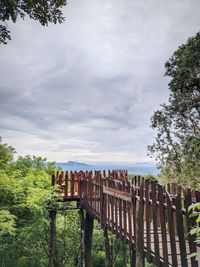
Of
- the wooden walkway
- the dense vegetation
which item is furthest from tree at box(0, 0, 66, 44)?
the wooden walkway

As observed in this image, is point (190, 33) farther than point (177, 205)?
Yes

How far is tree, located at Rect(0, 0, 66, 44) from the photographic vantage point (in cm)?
622

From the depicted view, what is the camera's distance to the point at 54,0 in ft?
22.2

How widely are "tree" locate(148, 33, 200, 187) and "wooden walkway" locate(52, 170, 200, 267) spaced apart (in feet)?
32.4

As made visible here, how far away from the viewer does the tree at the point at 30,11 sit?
622 cm

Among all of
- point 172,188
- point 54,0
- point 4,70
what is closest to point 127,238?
point 172,188

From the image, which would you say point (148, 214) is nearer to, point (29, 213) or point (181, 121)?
point (29, 213)

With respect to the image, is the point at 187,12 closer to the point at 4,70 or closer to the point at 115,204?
the point at 4,70

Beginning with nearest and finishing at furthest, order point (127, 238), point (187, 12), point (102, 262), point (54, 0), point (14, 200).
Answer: point (127, 238) < point (54, 0) < point (14, 200) < point (187, 12) < point (102, 262)

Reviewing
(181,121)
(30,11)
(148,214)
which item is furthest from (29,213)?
(181,121)

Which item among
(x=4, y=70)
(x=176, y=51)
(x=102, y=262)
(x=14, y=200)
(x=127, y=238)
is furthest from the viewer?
(x=102, y=262)

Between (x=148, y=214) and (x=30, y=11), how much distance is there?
5464 mm

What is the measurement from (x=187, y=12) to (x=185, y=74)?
20.3ft

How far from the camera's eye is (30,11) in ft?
21.3
